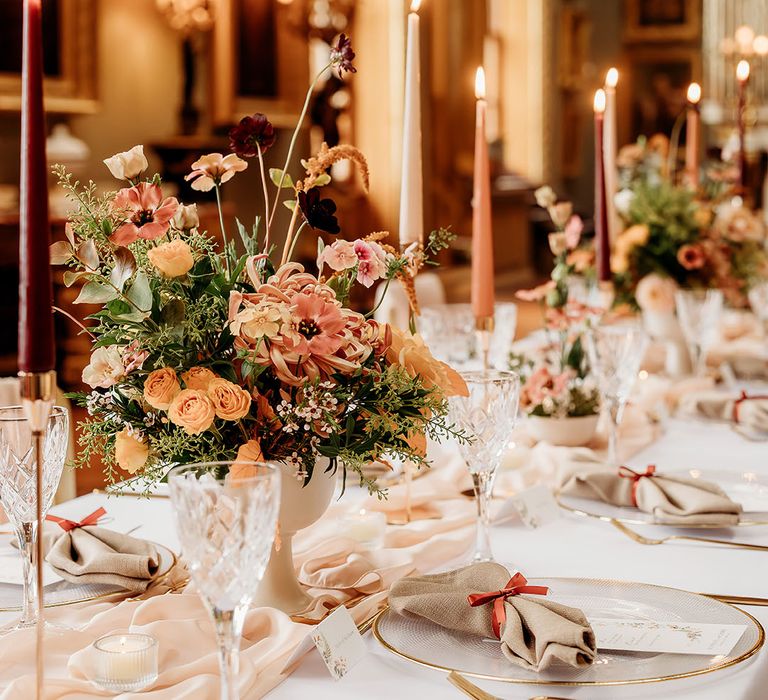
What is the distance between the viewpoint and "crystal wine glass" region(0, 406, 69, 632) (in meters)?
1.15

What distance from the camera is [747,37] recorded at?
13.6 feet

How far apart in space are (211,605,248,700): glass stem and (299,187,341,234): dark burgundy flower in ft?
1.40

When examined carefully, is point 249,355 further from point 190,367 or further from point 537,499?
point 537,499

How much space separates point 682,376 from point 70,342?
369cm

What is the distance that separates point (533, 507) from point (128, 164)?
76 cm

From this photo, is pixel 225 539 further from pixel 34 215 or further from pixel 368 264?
pixel 368 264

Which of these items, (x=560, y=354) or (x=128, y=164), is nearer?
(x=128, y=164)

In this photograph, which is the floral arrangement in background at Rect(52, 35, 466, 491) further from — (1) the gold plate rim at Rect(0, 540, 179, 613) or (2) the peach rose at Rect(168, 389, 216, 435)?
(1) the gold plate rim at Rect(0, 540, 179, 613)

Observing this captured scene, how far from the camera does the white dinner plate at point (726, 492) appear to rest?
1.53 metres

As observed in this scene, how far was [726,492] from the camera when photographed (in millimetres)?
1673

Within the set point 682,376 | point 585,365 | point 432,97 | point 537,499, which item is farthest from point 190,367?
point 432,97

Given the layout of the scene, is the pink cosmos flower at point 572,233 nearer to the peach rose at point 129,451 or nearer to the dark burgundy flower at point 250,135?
the dark burgundy flower at point 250,135

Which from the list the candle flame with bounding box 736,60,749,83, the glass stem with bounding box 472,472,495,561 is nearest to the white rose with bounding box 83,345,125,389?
the glass stem with bounding box 472,472,495,561

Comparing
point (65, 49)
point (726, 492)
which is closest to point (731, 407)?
point (726, 492)
